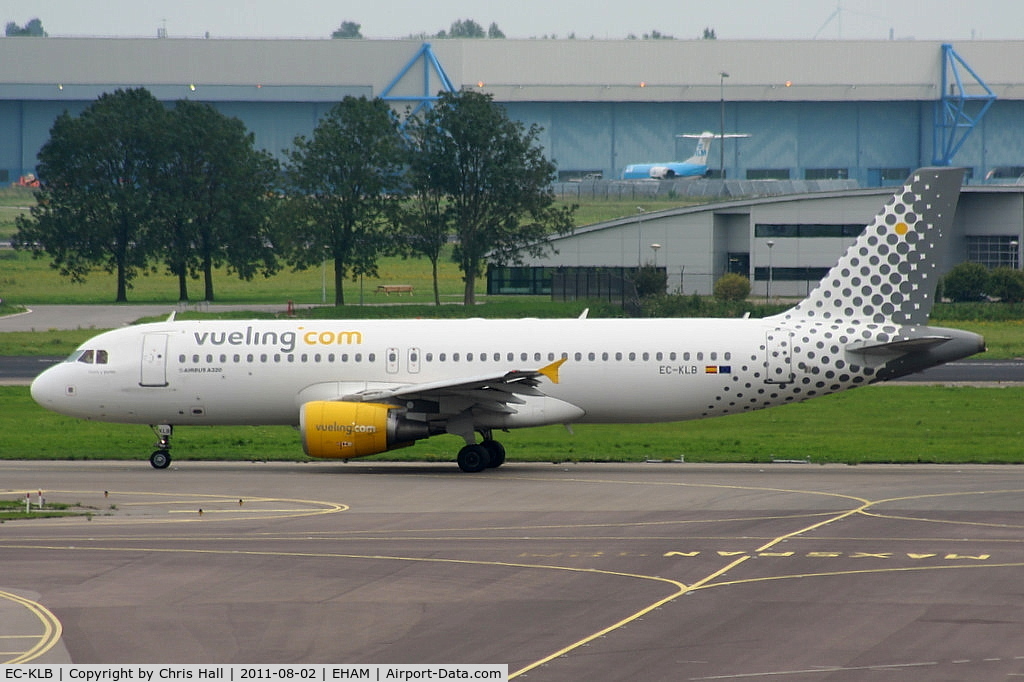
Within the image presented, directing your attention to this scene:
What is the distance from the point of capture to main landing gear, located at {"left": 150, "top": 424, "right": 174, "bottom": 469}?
34.1 m

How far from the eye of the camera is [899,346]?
107 feet

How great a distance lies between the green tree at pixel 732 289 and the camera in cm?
8095

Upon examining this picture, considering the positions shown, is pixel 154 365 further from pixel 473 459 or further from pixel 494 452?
pixel 494 452

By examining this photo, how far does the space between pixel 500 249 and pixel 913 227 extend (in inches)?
2179

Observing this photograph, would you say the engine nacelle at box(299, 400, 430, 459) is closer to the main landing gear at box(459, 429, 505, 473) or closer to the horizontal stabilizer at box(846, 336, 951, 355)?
the main landing gear at box(459, 429, 505, 473)

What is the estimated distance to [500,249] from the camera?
88062mm

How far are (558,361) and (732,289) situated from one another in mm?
49746

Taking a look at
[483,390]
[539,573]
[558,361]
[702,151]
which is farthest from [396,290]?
[539,573]

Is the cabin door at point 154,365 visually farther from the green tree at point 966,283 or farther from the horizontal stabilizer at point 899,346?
the green tree at point 966,283

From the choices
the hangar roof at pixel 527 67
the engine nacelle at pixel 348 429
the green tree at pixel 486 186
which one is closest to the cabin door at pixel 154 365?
the engine nacelle at pixel 348 429

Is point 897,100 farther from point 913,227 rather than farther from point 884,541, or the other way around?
point 884,541

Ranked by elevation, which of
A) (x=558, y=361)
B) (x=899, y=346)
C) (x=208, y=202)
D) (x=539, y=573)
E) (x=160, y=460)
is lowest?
(x=539, y=573)

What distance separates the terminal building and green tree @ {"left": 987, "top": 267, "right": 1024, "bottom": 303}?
57.0 metres
